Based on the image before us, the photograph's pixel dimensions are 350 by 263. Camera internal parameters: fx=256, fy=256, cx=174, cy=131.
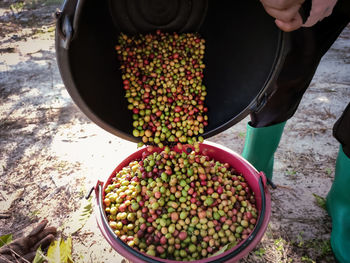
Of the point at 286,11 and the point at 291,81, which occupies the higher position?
the point at 286,11

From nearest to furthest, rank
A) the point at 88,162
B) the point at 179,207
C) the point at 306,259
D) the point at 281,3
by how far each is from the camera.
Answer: the point at 281,3 → the point at 179,207 → the point at 306,259 → the point at 88,162

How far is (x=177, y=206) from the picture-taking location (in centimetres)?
201

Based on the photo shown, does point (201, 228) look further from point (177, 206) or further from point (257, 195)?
point (257, 195)

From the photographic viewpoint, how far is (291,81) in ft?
6.81

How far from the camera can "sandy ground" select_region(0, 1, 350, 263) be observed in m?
2.36

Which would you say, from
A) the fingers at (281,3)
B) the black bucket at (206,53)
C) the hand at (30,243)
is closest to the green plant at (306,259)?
the black bucket at (206,53)

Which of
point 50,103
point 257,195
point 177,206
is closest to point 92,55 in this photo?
point 177,206

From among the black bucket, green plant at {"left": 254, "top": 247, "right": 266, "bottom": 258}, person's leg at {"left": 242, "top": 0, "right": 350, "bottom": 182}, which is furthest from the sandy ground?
the black bucket

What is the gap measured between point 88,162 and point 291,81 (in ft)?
7.96

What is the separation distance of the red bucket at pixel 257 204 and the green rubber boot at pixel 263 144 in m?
0.36

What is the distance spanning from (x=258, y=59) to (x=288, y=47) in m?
0.33

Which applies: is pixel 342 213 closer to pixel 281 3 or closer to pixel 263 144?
pixel 263 144

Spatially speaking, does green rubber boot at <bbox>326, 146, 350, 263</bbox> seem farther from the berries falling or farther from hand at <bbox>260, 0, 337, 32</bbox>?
hand at <bbox>260, 0, 337, 32</bbox>

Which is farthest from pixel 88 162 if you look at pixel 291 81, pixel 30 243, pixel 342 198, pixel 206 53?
pixel 342 198
